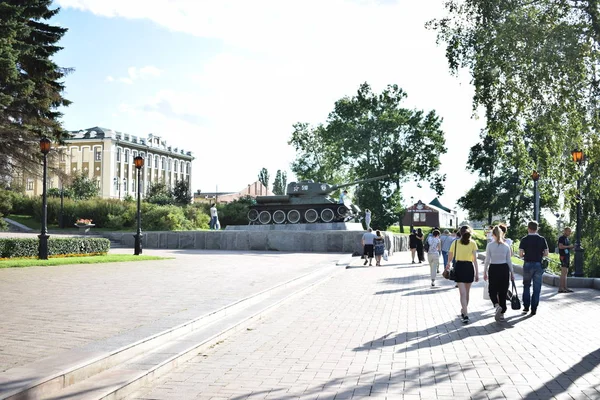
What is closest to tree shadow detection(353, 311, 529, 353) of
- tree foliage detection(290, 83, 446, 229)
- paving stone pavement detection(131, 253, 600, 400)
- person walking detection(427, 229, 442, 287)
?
paving stone pavement detection(131, 253, 600, 400)

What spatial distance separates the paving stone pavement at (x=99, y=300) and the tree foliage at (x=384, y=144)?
41.9m

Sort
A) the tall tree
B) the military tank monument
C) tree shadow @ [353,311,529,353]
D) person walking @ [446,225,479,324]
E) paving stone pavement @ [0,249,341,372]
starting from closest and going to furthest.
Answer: paving stone pavement @ [0,249,341,372] → tree shadow @ [353,311,529,353] → person walking @ [446,225,479,324] → the tall tree → the military tank monument

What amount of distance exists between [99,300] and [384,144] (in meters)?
51.3

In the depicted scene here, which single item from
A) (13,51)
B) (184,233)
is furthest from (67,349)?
(184,233)

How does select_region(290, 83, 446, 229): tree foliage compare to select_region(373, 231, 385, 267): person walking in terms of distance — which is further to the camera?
select_region(290, 83, 446, 229): tree foliage

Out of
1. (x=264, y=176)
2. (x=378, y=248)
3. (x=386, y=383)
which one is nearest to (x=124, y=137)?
(x=264, y=176)

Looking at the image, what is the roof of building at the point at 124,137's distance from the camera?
9562 cm

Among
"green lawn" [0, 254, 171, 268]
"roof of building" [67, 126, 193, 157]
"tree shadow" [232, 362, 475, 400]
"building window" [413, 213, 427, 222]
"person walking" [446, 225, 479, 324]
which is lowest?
"tree shadow" [232, 362, 475, 400]

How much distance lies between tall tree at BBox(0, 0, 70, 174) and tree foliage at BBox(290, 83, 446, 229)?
31652 mm

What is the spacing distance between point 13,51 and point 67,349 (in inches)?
862

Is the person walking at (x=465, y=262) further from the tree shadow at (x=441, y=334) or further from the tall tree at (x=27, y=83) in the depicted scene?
the tall tree at (x=27, y=83)

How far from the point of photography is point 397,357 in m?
6.85

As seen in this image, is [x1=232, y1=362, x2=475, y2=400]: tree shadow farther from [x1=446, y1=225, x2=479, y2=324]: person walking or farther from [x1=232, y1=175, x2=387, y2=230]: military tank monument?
[x1=232, y1=175, x2=387, y2=230]: military tank monument

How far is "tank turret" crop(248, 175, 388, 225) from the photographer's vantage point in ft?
122
